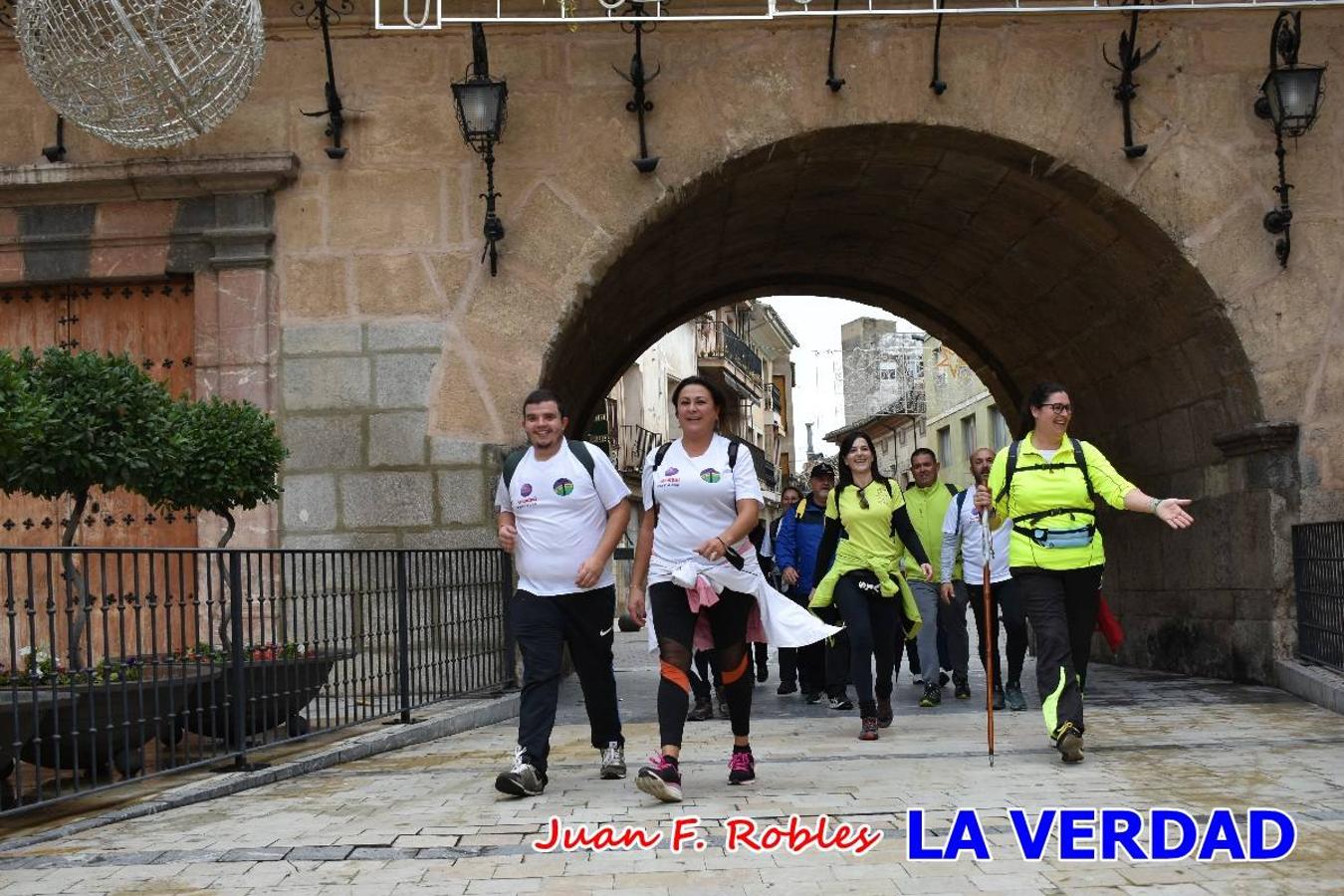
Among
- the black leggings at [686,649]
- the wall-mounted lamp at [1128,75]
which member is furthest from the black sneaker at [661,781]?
the wall-mounted lamp at [1128,75]

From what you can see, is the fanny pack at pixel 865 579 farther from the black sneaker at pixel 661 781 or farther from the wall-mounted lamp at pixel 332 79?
the wall-mounted lamp at pixel 332 79

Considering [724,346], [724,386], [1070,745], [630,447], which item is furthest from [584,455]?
[724,346]

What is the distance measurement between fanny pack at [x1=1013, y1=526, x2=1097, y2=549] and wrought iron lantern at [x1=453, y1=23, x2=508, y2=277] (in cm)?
453

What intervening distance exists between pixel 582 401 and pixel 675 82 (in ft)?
14.2

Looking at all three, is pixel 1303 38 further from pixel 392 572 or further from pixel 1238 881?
pixel 1238 881

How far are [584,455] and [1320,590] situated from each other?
540 centimetres

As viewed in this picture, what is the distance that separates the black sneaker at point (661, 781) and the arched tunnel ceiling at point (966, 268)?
193 inches

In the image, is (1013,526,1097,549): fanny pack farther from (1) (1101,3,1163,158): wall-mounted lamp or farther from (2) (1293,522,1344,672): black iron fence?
(1) (1101,3,1163,158): wall-mounted lamp

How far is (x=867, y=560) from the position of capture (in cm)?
835

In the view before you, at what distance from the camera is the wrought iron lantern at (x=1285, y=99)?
1012 cm

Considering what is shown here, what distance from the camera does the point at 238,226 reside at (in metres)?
10.4

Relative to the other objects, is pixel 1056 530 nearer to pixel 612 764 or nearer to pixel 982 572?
pixel 612 764

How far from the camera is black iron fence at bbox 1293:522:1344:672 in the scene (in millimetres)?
9328

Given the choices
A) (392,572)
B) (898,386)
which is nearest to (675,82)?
(392,572)
